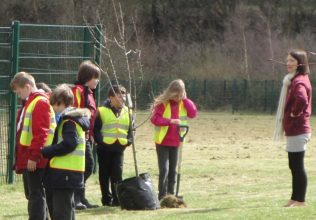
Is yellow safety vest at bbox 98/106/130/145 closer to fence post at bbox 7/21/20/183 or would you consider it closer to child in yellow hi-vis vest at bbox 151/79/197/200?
child in yellow hi-vis vest at bbox 151/79/197/200

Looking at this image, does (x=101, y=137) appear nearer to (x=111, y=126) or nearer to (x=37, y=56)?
(x=111, y=126)

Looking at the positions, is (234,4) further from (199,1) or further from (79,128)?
(79,128)

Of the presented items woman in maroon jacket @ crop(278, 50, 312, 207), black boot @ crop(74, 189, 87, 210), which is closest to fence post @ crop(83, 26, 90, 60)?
black boot @ crop(74, 189, 87, 210)

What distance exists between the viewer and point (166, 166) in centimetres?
1320

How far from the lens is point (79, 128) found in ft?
32.0

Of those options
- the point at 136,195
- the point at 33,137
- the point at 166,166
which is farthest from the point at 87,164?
the point at 33,137

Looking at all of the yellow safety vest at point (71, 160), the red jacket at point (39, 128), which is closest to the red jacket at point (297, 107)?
the yellow safety vest at point (71, 160)

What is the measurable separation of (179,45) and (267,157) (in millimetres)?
42847

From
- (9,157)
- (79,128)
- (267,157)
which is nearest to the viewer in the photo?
(79,128)

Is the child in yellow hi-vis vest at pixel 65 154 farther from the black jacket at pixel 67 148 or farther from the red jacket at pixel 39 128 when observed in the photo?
the red jacket at pixel 39 128

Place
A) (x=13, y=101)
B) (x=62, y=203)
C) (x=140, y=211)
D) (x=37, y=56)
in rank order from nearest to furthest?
1. (x=62, y=203)
2. (x=140, y=211)
3. (x=13, y=101)
4. (x=37, y=56)

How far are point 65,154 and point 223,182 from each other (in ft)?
23.9

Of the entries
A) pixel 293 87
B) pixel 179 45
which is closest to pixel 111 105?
pixel 293 87

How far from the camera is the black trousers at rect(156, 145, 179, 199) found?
1317cm
